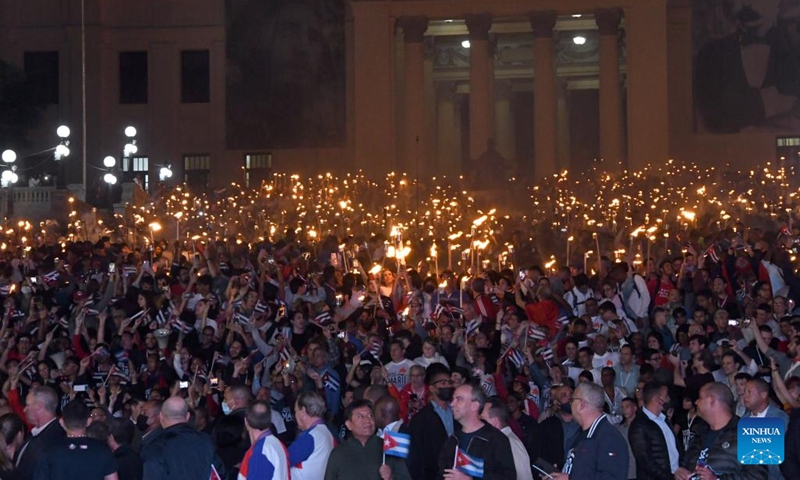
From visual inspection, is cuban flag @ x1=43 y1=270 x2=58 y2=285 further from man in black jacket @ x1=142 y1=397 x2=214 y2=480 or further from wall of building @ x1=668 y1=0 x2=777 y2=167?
wall of building @ x1=668 y1=0 x2=777 y2=167

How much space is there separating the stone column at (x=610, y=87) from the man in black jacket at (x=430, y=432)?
35883mm

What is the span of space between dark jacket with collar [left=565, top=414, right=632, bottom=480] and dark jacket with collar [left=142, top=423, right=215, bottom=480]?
2.61m

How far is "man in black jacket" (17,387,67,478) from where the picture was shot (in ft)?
40.4

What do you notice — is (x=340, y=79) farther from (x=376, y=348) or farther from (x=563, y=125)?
(x=376, y=348)

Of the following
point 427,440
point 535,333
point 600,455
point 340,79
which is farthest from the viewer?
point 340,79

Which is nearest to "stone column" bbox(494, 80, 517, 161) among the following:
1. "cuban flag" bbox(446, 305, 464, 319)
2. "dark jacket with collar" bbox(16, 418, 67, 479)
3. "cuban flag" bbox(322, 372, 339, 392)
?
"cuban flag" bbox(446, 305, 464, 319)

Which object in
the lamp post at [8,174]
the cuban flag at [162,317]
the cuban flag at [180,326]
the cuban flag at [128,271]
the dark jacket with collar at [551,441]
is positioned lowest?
the dark jacket with collar at [551,441]

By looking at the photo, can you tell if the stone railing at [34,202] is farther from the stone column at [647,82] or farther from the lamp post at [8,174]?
the stone column at [647,82]

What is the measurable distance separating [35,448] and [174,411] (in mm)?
1079

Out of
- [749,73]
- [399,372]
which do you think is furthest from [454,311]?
[749,73]

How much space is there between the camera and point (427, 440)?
46.2ft

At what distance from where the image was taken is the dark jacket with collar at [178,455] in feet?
39.2

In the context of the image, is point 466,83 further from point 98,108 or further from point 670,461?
point 670,461

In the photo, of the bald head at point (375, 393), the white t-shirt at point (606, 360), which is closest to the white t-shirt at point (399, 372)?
the white t-shirt at point (606, 360)
